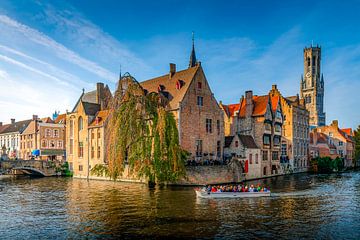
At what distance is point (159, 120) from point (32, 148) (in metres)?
52.7

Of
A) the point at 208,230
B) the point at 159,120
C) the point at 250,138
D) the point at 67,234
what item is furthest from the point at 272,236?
the point at 250,138

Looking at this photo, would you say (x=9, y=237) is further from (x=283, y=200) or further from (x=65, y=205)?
(x=283, y=200)

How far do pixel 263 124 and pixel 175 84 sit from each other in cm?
1801

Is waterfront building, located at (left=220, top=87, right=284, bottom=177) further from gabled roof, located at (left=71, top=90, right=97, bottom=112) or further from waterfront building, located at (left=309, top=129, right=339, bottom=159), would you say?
gabled roof, located at (left=71, top=90, right=97, bottom=112)

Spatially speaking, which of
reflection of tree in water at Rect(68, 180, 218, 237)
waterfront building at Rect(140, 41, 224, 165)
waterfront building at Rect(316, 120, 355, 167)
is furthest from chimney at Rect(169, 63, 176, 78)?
waterfront building at Rect(316, 120, 355, 167)

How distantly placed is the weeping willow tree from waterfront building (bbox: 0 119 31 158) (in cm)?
5602

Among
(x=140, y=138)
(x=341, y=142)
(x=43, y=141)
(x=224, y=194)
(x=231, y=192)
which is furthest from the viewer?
(x=341, y=142)

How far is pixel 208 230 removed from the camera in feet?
71.8

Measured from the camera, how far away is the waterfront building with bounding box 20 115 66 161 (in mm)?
79531

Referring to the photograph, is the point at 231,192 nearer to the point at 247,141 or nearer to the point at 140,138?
the point at 140,138

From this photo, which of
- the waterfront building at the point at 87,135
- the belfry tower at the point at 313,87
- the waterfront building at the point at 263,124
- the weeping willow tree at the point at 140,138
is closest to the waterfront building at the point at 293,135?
the waterfront building at the point at 263,124

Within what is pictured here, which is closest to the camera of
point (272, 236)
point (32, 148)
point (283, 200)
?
point (272, 236)

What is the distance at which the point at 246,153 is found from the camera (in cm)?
5553

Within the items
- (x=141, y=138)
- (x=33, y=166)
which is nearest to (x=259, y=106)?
(x=141, y=138)
